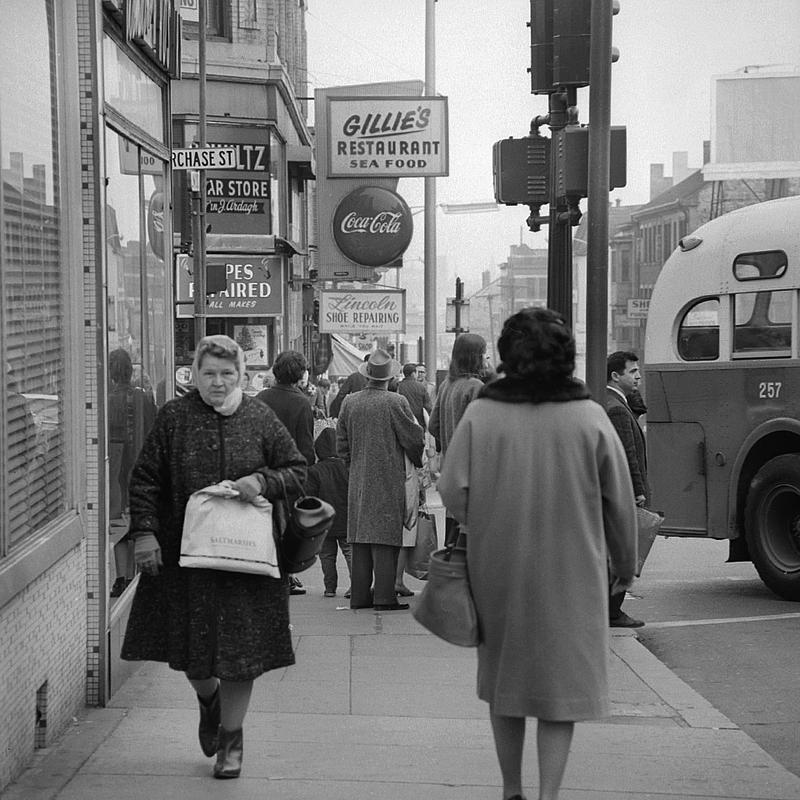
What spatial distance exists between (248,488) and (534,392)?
1.24 meters

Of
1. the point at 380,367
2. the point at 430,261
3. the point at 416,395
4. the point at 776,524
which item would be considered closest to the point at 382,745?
the point at 380,367

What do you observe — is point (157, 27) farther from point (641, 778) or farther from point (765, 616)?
point (765, 616)

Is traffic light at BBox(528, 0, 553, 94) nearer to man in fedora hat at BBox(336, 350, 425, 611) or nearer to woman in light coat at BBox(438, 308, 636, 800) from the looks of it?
man in fedora hat at BBox(336, 350, 425, 611)

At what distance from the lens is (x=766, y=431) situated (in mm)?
11750

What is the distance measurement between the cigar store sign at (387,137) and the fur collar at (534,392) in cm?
1927

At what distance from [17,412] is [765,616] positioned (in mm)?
6911

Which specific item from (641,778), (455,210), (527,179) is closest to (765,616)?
(527,179)

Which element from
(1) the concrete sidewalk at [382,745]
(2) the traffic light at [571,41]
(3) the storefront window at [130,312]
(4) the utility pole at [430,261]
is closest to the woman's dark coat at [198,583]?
(1) the concrete sidewalk at [382,745]

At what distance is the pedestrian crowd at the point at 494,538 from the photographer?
4.87 m

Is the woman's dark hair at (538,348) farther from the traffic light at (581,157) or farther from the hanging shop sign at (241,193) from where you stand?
the hanging shop sign at (241,193)

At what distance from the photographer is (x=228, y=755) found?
573 centimetres

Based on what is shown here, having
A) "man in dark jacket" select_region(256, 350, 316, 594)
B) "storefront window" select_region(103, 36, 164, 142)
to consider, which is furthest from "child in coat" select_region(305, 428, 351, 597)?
"storefront window" select_region(103, 36, 164, 142)

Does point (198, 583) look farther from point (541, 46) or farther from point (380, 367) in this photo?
point (541, 46)

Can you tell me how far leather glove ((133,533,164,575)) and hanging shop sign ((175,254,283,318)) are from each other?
22.9m
